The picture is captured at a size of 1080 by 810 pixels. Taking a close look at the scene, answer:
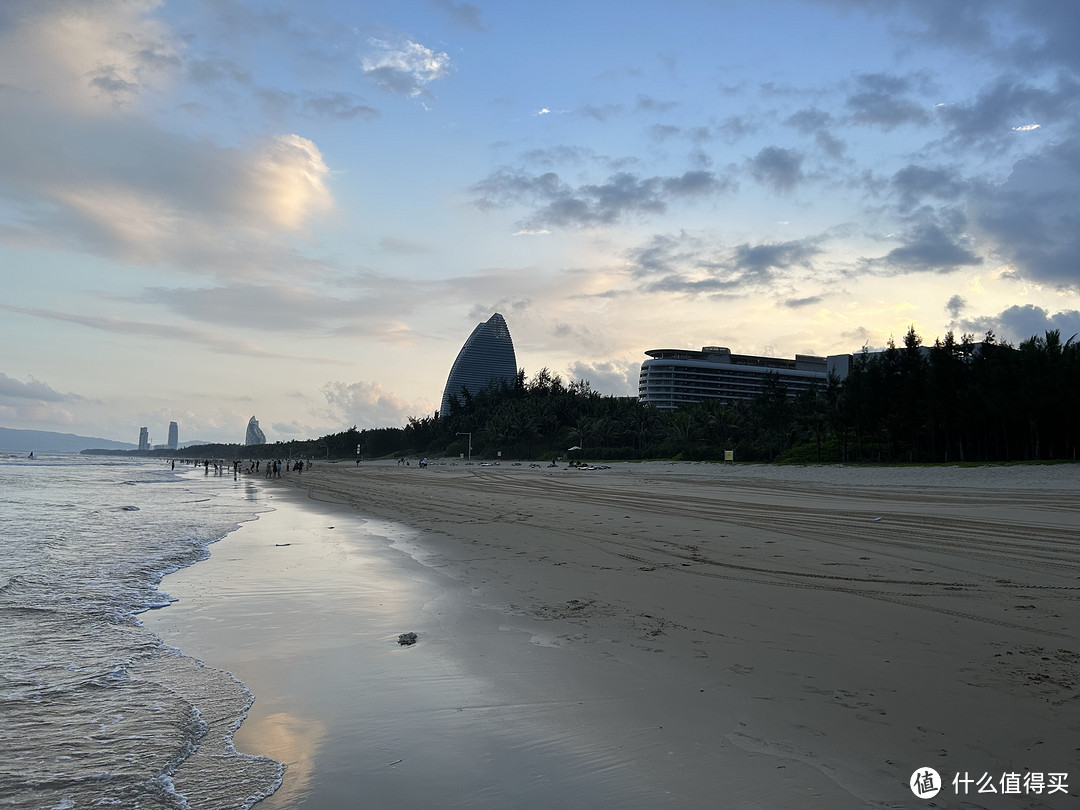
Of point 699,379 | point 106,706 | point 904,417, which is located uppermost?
point 699,379

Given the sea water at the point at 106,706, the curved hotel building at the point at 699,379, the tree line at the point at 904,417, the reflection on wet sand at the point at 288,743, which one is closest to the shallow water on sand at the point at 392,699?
the reflection on wet sand at the point at 288,743

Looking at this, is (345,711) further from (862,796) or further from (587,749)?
(862,796)

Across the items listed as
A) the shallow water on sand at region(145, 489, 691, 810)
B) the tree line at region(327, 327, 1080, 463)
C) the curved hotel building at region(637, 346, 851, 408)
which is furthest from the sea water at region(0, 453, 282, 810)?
the curved hotel building at region(637, 346, 851, 408)

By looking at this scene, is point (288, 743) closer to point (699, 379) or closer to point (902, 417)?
point (902, 417)

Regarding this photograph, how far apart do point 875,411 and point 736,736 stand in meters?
58.5

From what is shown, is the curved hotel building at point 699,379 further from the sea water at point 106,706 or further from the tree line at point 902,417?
the sea water at point 106,706

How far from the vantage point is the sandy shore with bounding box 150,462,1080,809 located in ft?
12.3

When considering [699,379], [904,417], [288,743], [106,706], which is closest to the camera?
[288,743]

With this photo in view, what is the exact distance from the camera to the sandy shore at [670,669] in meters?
3.76

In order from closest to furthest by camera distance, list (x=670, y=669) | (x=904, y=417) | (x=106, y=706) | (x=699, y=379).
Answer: (x=106, y=706) < (x=670, y=669) < (x=904, y=417) < (x=699, y=379)

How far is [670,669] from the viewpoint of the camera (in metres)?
5.74

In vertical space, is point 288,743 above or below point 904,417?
below

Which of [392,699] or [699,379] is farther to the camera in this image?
[699,379]

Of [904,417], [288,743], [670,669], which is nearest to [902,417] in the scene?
A: [904,417]
